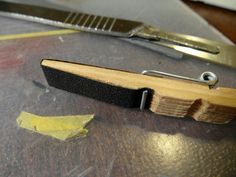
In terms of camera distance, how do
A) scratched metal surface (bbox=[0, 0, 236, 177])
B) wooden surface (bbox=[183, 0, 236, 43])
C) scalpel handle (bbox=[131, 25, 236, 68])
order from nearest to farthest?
scratched metal surface (bbox=[0, 0, 236, 177])
scalpel handle (bbox=[131, 25, 236, 68])
wooden surface (bbox=[183, 0, 236, 43])

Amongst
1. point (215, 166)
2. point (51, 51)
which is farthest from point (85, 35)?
point (215, 166)

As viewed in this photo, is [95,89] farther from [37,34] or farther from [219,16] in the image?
[219,16]

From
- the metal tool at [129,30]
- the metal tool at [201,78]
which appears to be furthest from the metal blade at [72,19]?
the metal tool at [201,78]

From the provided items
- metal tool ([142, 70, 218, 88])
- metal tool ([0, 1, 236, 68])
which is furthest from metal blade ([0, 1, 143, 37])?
metal tool ([142, 70, 218, 88])

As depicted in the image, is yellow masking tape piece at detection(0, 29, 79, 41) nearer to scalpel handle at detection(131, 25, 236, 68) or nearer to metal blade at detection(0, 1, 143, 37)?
metal blade at detection(0, 1, 143, 37)

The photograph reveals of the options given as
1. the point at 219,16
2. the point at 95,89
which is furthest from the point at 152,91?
the point at 219,16

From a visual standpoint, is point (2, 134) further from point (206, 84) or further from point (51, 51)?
point (206, 84)

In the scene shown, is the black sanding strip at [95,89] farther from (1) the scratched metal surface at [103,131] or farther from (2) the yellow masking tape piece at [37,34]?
(2) the yellow masking tape piece at [37,34]
